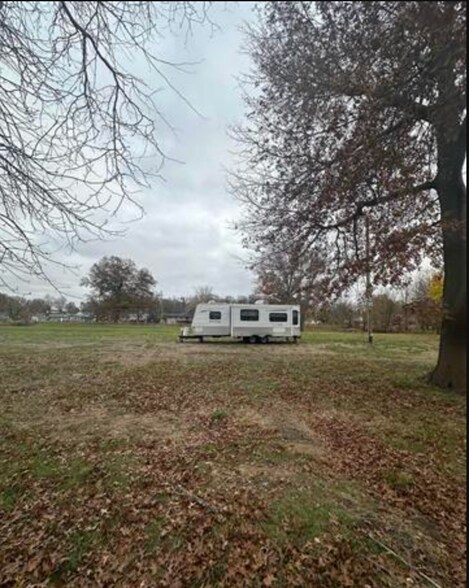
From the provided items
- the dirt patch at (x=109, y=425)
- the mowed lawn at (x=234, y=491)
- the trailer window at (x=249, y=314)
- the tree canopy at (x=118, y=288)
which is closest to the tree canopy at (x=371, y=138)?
the mowed lawn at (x=234, y=491)

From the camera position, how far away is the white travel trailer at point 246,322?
70.3ft

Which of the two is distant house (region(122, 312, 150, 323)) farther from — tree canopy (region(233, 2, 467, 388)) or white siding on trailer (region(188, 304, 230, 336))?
tree canopy (region(233, 2, 467, 388))

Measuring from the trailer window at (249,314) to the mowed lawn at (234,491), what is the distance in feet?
45.2

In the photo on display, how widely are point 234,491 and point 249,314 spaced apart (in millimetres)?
17942

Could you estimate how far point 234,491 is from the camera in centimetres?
364

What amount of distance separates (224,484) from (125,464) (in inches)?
51.5

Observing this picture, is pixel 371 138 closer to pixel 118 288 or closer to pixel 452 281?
pixel 452 281

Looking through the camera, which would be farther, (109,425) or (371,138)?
(109,425)

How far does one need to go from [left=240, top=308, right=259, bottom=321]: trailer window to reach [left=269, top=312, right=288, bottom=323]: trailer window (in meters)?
0.88

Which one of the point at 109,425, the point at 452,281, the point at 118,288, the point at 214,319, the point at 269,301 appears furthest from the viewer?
the point at 118,288

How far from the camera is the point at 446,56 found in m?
2.26

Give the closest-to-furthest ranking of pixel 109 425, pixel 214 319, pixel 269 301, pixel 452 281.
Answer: pixel 109 425
pixel 452 281
pixel 214 319
pixel 269 301

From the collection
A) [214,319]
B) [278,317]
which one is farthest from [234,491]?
[278,317]

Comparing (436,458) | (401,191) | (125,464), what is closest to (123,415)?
(125,464)
